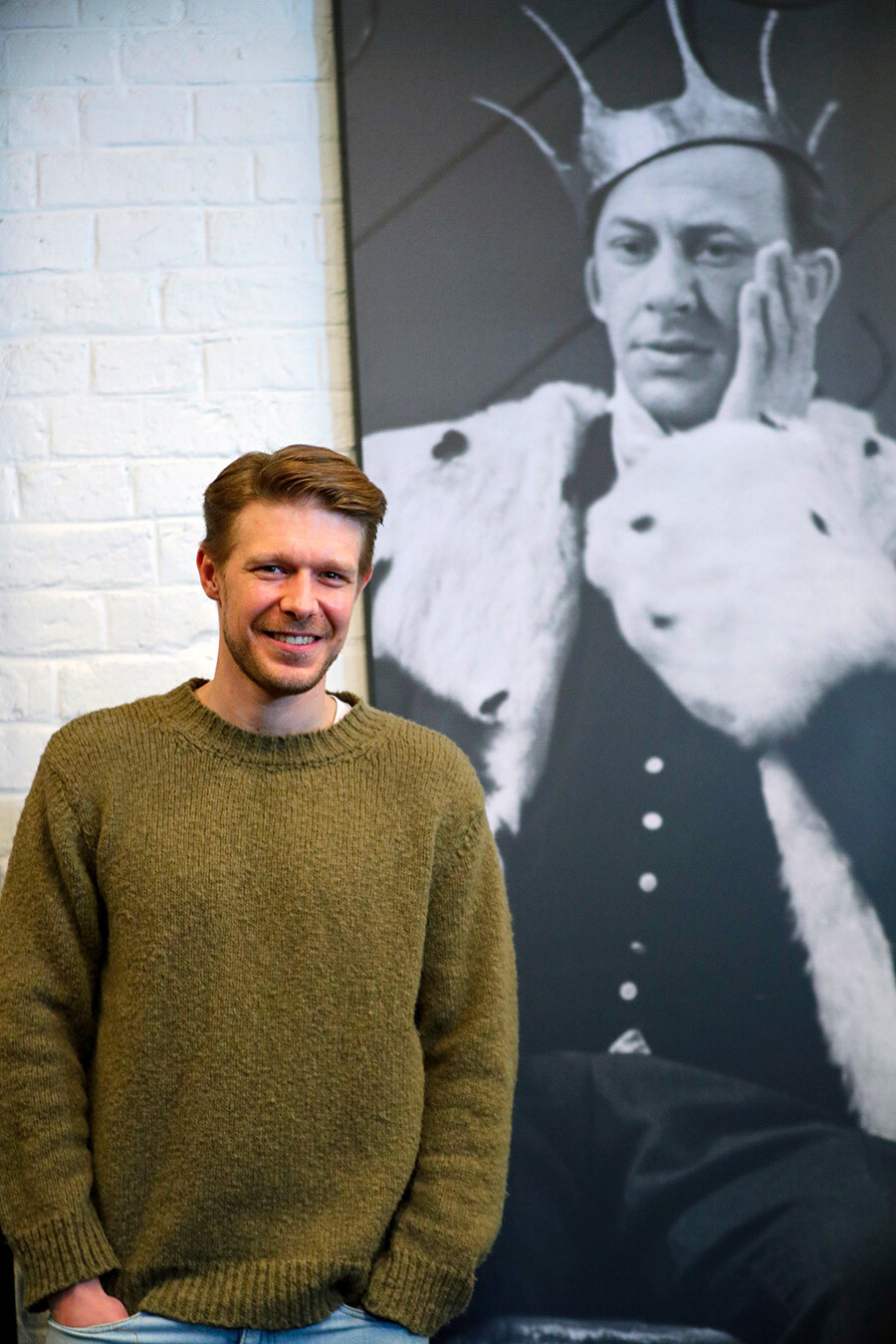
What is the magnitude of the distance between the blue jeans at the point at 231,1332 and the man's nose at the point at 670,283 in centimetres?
141

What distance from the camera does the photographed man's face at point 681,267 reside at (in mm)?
1665

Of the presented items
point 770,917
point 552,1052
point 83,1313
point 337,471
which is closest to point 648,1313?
point 552,1052

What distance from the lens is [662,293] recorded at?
5.47 feet

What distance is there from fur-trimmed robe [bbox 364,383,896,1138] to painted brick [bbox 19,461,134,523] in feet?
1.36

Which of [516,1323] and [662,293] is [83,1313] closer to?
[516,1323]

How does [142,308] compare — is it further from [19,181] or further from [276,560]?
[276,560]

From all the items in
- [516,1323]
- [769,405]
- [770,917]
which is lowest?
[516,1323]

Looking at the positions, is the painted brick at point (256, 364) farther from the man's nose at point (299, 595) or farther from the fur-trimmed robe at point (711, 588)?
the man's nose at point (299, 595)

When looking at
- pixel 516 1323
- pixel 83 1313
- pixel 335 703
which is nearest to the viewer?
pixel 83 1313

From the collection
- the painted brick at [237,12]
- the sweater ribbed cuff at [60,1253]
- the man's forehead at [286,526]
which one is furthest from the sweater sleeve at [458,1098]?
the painted brick at [237,12]

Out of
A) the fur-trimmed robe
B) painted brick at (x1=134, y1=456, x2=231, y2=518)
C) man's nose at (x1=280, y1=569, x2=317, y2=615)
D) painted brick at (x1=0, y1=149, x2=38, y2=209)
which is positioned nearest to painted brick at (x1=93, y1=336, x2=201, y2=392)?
painted brick at (x1=134, y1=456, x2=231, y2=518)

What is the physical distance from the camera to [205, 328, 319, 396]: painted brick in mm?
1662

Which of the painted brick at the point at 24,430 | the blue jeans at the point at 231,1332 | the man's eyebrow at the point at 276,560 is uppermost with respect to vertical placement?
the painted brick at the point at 24,430

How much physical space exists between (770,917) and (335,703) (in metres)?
0.76
